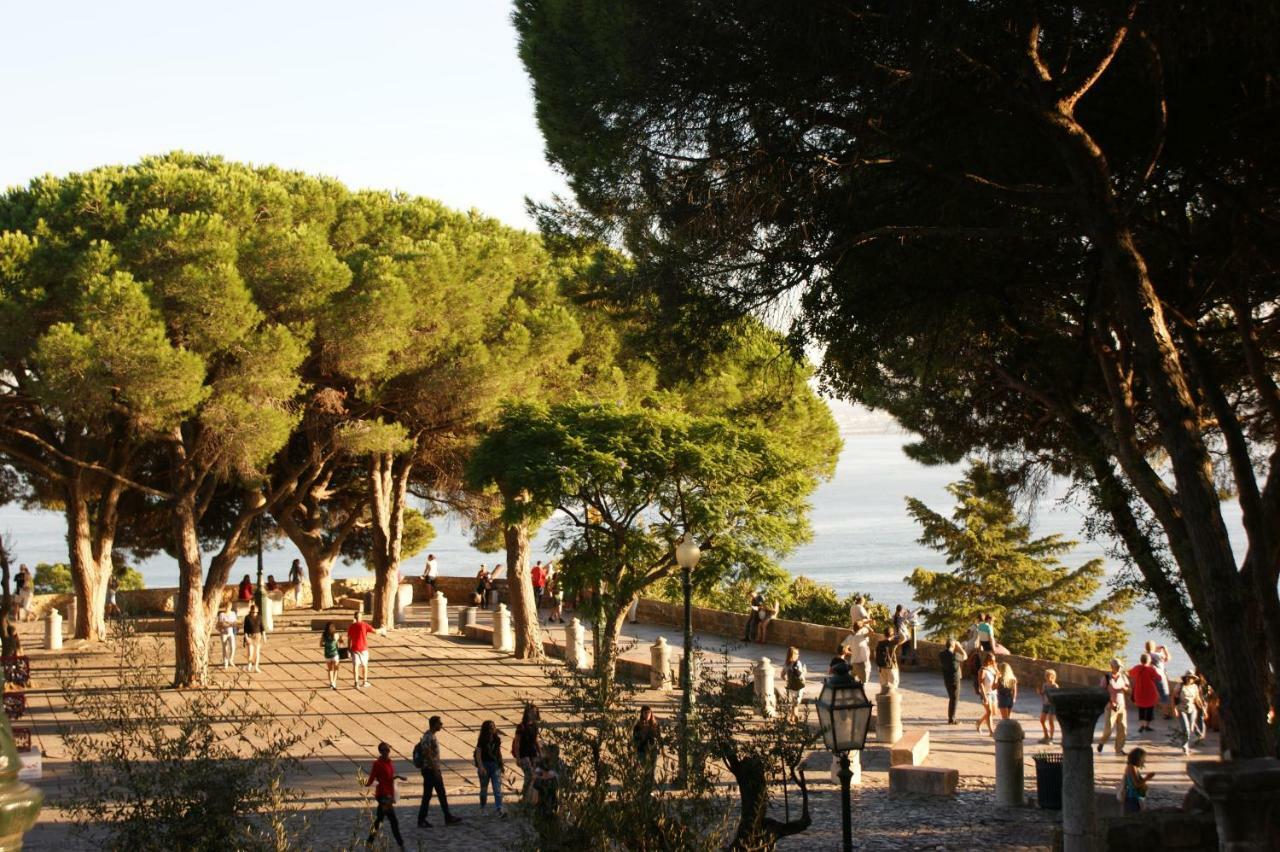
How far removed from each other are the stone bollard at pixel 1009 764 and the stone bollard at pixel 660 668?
9.97 m

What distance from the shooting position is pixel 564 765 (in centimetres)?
966

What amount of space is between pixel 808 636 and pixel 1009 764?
44.9 feet

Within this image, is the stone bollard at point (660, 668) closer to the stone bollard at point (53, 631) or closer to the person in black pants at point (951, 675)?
the person in black pants at point (951, 675)

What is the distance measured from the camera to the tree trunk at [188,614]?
26.2 meters

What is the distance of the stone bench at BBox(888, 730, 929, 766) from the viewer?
18.3 metres

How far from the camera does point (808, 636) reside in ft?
98.5

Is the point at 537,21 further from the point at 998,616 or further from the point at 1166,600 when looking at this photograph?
the point at 998,616

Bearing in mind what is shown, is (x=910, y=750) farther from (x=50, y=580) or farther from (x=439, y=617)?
(x=50, y=580)

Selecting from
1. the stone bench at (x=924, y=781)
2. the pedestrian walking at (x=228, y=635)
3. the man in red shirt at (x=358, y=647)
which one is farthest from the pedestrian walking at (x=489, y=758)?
the pedestrian walking at (x=228, y=635)

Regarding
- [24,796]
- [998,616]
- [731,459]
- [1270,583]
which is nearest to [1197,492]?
[1270,583]

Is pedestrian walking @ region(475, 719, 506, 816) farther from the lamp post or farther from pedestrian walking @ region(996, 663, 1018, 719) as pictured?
pedestrian walking @ region(996, 663, 1018, 719)

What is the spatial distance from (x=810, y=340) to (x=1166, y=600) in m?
4.42

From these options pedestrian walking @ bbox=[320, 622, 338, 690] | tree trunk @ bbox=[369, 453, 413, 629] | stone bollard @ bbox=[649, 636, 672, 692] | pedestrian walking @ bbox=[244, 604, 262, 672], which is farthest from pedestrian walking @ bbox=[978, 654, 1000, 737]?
tree trunk @ bbox=[369, 453, 413, 629]

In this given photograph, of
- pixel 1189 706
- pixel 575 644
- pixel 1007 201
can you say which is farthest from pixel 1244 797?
pixel 575 644
